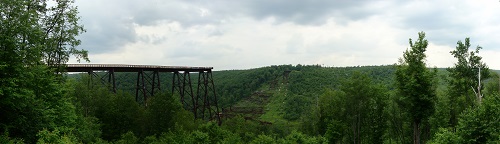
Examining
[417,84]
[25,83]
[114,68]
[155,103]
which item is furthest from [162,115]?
[417,84]

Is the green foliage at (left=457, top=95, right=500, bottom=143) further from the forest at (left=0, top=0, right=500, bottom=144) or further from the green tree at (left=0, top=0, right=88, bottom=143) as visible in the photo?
the green tree at (left=0, top=0, right=88, bottom=143)

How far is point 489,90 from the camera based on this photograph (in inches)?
1548

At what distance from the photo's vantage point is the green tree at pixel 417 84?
74.5 ft

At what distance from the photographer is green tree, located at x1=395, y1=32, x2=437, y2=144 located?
2270cm

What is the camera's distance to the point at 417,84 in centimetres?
2244

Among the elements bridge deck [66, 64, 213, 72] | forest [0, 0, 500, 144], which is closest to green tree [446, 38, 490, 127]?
forest [0, 0, 500, 144]

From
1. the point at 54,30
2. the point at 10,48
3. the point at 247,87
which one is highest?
the point at 54,30

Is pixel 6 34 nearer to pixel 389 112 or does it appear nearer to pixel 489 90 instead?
pixel 389 112

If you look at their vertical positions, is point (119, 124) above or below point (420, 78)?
below

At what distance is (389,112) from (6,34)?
4057cm

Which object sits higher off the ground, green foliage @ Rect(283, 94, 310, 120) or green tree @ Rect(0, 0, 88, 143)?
green tree @ Rect(0, 0, 88, 143)

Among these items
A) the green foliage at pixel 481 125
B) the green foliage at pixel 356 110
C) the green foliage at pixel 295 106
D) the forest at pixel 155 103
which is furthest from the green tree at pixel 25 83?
the green foliage at pixel 295 106

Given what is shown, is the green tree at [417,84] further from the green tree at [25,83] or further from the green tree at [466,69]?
the green tree at [25,83]

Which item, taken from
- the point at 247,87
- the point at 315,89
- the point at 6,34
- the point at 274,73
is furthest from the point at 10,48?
the point at 274,73
